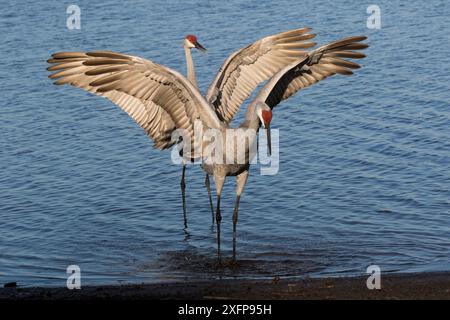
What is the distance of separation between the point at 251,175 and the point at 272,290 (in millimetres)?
5898

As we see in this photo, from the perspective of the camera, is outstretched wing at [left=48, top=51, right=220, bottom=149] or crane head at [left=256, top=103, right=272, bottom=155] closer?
crane head at [left=256, top=103, right=272, bottom=155]

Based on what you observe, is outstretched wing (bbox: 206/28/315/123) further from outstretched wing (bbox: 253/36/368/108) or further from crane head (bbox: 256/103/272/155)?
crane head (bbox: 256/103/272/155)

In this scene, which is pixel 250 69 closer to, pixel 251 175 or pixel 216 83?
pixel 216 83

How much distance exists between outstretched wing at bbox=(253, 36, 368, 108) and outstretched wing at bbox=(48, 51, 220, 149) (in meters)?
0.95

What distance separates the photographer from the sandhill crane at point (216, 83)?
10836 mm

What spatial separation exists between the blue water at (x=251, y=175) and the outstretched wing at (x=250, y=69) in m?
1.70

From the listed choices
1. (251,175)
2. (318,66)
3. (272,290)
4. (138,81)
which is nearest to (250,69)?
(318,66)

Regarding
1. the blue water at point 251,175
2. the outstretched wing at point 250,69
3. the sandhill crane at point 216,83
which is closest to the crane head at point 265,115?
the sandhill crane at point 216,83

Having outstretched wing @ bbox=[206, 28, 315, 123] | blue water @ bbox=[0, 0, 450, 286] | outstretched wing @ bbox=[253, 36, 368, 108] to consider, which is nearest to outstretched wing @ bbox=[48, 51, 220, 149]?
outstretched wing @ bbox=[206, 28, 315, 123]

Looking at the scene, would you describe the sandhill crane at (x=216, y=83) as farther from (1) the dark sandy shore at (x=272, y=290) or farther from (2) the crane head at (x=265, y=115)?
(1) the dark sandy shore at (x=272, y=290)

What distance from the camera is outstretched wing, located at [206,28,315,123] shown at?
40.2ft

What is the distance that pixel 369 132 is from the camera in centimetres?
1611

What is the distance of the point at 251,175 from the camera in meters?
15.0
